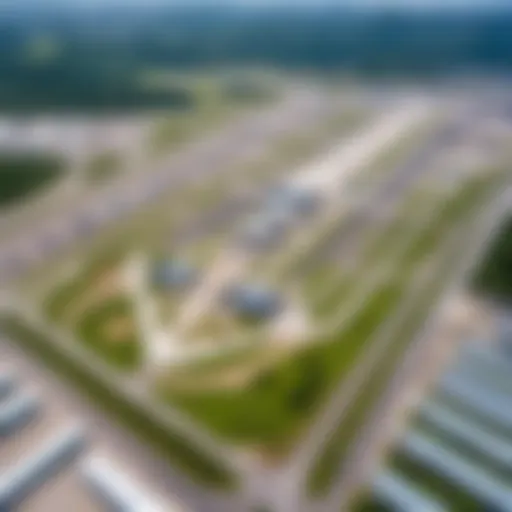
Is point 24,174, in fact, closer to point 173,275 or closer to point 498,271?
point 173,275

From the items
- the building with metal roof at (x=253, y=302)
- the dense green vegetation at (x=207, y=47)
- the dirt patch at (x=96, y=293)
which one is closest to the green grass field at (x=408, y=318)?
the building with metal roof at (x=253, y=302)

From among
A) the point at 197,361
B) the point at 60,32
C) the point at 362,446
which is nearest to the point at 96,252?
the point at 197,361

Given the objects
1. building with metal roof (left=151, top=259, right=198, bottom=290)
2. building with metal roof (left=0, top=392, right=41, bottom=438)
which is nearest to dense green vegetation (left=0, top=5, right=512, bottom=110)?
building with metal roof (left=151, top=259, right=198, bottom=290)

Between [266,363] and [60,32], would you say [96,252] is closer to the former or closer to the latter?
[266,363]

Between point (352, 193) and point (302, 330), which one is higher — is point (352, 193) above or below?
above

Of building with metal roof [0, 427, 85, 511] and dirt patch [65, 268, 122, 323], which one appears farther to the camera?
dirt patch [65, 268, 122, 323]

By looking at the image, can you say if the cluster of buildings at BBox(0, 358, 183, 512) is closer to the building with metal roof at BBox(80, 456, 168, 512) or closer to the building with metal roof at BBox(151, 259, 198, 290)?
the building with metal roof at BBox(80, 456, 168, 512)

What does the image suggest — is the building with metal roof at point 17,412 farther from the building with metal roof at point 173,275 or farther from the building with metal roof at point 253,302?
the building with metal roof at point 253,302
